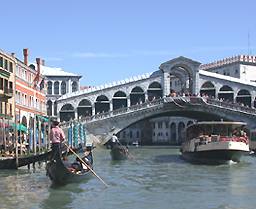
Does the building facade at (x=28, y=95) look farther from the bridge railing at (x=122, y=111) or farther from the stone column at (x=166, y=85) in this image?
the stone column at (x=166, y=85)

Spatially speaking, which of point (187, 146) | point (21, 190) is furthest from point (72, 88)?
point (21, 190)

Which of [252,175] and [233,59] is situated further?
[233,59]

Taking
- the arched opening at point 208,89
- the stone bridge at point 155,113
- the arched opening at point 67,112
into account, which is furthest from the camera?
the arched opening at point 208,89

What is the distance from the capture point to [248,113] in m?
32.1

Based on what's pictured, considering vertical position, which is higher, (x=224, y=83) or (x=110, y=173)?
(x=224, y=83)

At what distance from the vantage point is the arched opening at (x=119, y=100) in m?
35.5

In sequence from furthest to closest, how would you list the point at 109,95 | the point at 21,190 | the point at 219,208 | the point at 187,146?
the point at 109,95, the point at 187,146, the point at 21,190, the point at 219,208

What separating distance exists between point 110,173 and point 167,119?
111 ft

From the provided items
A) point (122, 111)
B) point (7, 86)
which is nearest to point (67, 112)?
point (122, 111)

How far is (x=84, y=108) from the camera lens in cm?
3575

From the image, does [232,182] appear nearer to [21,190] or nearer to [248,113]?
[21,190]

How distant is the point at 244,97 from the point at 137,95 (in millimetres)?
6181

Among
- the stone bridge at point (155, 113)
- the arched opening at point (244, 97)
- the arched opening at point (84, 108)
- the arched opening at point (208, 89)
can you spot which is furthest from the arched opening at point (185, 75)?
the arched opening at point (84, 108)

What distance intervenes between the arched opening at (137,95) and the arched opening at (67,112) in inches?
137
